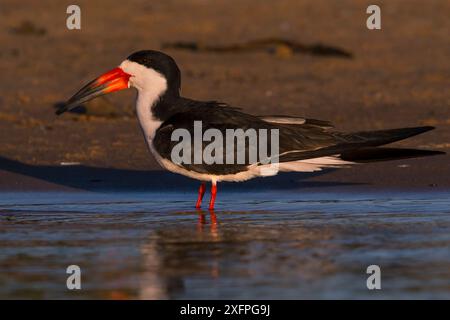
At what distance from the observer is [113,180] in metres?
12.0

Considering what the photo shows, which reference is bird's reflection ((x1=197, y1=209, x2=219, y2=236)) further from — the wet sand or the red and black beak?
the red and black beak

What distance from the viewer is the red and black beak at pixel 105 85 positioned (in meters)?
10.7

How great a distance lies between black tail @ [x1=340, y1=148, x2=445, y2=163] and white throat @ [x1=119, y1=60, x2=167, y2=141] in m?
1.52

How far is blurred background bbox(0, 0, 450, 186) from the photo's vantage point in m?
13.5

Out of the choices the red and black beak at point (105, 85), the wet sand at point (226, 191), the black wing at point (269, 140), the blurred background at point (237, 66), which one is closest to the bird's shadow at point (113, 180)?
the wet sand at point (226, 191)

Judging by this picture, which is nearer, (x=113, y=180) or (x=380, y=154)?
(x=380, y=154)

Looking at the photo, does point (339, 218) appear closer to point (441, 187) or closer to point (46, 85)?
point (441, 187)

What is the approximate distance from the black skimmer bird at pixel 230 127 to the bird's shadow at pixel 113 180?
3.85 ft

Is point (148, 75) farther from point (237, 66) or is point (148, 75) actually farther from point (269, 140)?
point (237, 66)

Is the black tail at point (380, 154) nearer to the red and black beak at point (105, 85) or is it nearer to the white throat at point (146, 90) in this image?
the white throat at point (146, 90)

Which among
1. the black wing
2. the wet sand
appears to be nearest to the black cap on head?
the black wing

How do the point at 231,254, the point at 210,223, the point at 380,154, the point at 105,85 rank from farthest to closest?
the point at 105,85, the point at 380,154, the point at 210,223, the point at 231,254

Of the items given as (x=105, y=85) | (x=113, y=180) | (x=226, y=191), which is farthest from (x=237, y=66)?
(x=105, y=85)

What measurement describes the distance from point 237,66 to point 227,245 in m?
11.0
